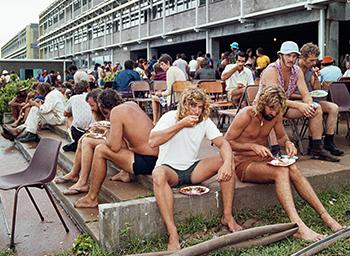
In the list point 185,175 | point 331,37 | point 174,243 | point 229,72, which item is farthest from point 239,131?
point 331,37

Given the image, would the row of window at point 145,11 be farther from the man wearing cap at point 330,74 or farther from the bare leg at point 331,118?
the bare leg at point 331,118

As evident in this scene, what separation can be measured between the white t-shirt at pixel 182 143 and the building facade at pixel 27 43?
256ft

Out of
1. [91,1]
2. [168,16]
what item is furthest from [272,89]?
[91,1]

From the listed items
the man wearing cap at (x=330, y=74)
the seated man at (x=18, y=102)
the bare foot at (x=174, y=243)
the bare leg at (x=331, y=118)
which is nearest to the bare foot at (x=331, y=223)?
the bare foot at (x=174, y=243)

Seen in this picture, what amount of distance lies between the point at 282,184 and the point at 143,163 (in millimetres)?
1413

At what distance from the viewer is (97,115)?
5.90m

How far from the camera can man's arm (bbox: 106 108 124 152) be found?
4445 mm

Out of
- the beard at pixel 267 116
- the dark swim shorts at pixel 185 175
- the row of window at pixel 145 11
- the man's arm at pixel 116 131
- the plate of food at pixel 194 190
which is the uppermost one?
the row of window at pixel 145 11

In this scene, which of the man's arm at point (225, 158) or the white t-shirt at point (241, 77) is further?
the white t-shirt at point (241, 77)

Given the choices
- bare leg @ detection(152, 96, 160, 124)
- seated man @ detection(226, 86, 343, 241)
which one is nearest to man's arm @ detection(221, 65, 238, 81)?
bare leg @ detection(152, 96, 160, 124)

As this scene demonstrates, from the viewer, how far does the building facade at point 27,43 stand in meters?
82.1

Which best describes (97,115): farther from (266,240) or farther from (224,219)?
(266,240)

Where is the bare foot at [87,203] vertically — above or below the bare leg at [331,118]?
below

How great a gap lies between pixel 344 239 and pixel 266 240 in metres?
0.63
